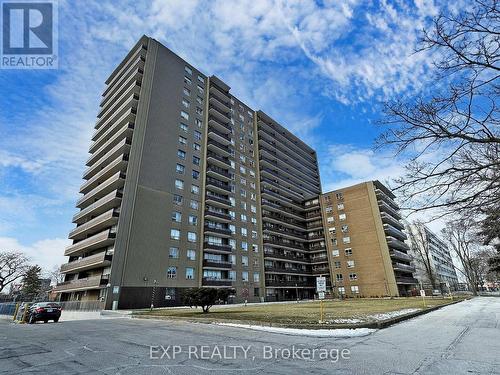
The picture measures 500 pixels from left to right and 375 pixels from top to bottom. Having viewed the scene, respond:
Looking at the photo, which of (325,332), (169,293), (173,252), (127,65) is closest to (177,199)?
(173,252)

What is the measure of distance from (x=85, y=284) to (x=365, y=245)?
50374 mm

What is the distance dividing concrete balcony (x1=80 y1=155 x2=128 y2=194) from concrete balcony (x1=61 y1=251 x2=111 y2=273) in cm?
1193

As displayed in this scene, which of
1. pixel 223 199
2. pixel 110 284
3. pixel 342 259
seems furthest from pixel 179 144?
pixel 342 259

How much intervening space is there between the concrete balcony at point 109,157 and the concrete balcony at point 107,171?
1.22 metres

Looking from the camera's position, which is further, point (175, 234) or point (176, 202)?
point (176, 202)

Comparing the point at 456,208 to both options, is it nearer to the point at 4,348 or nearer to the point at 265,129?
the point at 4,348

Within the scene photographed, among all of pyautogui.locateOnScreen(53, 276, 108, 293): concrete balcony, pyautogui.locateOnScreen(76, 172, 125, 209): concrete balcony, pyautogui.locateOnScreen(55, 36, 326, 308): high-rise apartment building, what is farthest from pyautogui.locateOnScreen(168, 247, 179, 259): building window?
pyautogui.locateOnScreen(76, 172, 125, 209): concrete balcony

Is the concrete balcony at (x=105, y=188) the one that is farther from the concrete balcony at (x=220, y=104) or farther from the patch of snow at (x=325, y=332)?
the patch of snow at (x=325, y=332)

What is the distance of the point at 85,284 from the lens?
36781 millimetres

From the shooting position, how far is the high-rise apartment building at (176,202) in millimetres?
37062

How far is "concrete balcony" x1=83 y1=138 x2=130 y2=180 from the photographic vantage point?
41094mm

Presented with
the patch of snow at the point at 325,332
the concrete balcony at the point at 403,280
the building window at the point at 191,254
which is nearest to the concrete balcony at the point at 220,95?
the building window at the point at 191,254

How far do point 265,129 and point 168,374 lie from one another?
69373 mm

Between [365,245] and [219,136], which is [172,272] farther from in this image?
[365,245]
